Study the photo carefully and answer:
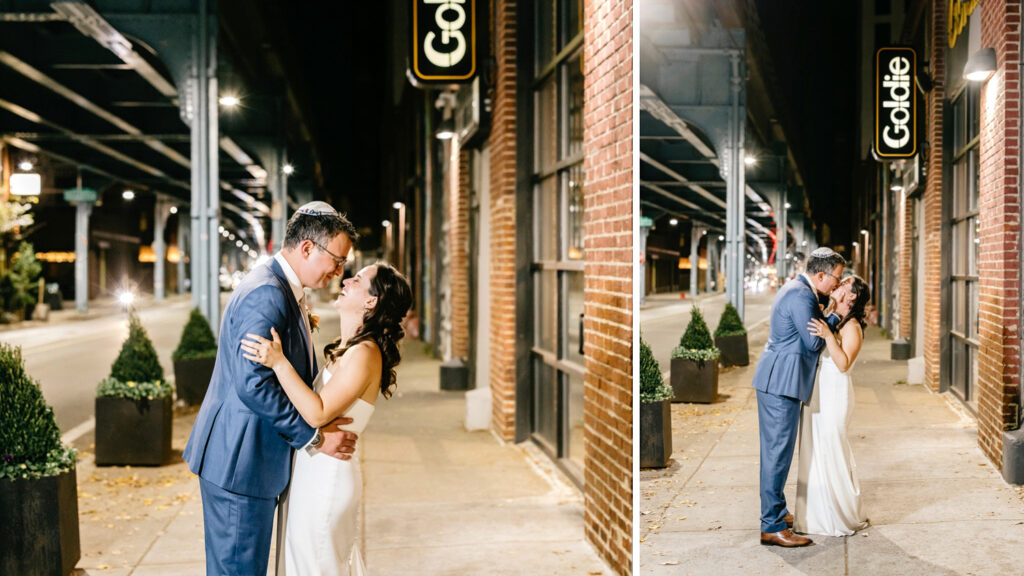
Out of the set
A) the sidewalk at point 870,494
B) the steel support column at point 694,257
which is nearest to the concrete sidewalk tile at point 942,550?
the sidewalk at point 870,494

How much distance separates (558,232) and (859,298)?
Answer: 4.71m

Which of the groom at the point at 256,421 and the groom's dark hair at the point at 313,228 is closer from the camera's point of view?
the groom at the point at 256,421

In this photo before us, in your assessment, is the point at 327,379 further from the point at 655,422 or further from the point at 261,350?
the point at 655,422

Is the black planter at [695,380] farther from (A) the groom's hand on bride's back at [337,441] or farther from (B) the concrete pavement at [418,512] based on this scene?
(A) the groom's hand on bride's back at [337,441]

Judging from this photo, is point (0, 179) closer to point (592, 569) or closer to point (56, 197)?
point (56, 197)

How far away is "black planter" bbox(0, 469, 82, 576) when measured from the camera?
5.17 m

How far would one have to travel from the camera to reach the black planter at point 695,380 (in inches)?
189

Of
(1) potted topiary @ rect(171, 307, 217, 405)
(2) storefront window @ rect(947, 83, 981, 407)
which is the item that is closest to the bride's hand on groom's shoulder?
(2) storefront window @ rect(947, 83, 981, 407)

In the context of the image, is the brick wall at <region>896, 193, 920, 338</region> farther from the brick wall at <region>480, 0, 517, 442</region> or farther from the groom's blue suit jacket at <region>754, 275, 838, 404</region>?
the brick wall at <region>480, 0, 517, 442</region>

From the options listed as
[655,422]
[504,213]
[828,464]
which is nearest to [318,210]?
[655,422]

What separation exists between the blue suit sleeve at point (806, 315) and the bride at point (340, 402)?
6.53 ft

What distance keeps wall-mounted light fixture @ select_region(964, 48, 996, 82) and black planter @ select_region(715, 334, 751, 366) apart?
1620 millimetres

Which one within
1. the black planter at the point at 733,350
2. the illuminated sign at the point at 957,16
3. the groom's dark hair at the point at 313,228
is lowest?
the black planter at the point at 733,350

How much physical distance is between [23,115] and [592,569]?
24.0 metres
